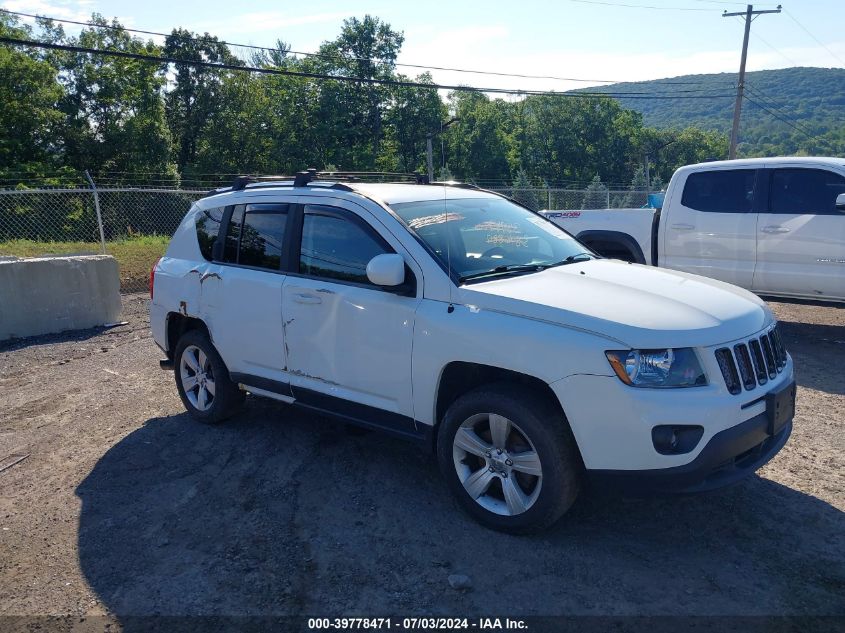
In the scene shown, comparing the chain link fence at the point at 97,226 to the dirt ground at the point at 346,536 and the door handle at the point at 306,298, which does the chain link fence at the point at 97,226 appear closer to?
the dirt ground at the point at 346,536

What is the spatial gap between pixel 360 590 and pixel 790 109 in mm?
102254

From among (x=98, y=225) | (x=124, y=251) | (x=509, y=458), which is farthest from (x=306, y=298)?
(x=124, y=251)

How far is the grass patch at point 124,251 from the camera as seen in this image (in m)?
13.9

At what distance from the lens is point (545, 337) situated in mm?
3508

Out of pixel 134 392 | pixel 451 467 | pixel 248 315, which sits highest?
pixel 248 315

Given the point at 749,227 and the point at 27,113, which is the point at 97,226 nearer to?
the point at 749,227

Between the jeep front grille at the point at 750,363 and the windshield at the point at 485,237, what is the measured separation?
1294mm

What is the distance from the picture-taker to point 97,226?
55.9ft

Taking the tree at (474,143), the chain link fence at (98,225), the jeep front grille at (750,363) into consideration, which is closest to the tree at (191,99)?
the tree at (474,143)

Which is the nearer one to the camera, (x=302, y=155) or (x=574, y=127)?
(x=302, y=155)

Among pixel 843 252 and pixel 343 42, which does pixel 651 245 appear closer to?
pixel 843 252

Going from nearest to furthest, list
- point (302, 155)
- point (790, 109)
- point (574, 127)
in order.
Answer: point (302, 155) < point (574, 127) < point (790, 109)

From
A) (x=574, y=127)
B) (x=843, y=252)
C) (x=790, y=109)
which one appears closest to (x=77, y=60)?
(x=843, y=252)

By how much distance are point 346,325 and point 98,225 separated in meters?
12.3
